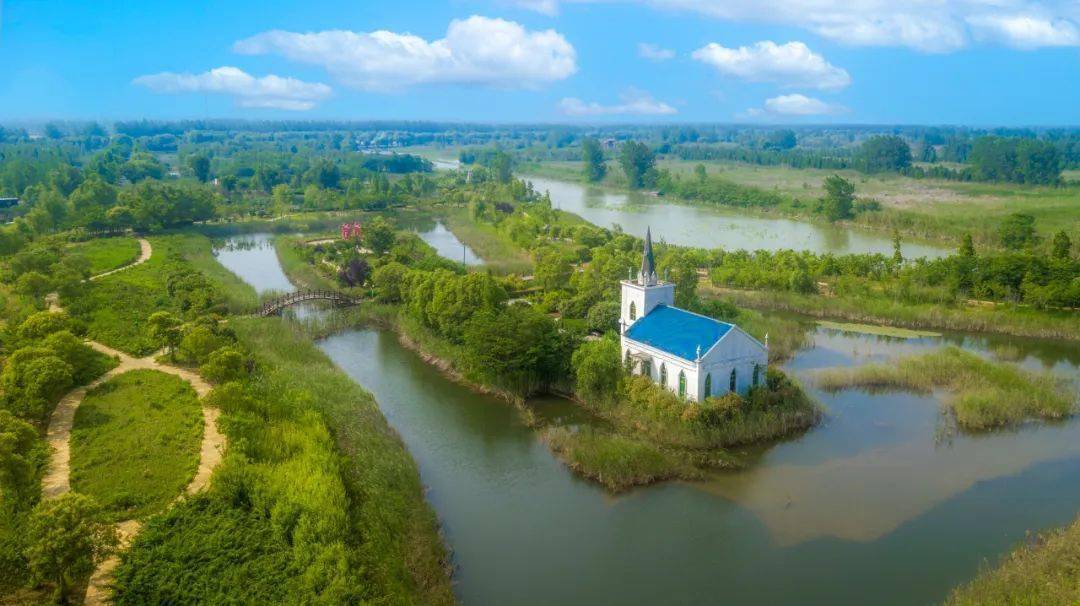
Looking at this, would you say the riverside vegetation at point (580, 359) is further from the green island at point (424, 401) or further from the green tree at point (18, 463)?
the green tree at point (18, 463)

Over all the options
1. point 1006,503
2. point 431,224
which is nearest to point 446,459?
point 1006,503

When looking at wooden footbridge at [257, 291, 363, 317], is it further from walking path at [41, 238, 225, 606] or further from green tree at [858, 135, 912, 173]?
green tree at [858, 135, 912, 173]

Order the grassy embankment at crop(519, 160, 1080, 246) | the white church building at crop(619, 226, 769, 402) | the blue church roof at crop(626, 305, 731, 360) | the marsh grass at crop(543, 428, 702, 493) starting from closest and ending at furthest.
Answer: the marsh grass at crop(543, 428, 702, 493)
the white church building at crop(619, 226, 769, 402)
the blue church roof at crop(626, 305, 731, 360)
the grassy embankment at crop(519, 160, 1080, 246)

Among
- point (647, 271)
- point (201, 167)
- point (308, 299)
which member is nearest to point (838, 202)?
point (647, 271)

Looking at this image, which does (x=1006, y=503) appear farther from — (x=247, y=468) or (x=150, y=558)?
(x=150, y=558)

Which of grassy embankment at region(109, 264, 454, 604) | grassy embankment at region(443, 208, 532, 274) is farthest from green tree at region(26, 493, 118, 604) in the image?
grassy embankment at region(443, 208, 532, 274)

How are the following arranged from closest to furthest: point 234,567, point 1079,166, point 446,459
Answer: point 234,567, point 446,459, point 1079,166

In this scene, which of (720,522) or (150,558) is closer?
(150,558)
